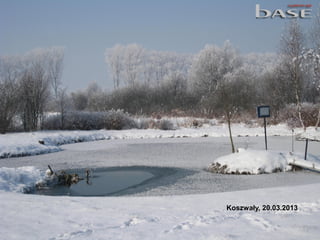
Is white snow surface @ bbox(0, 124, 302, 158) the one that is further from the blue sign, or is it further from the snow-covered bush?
the blue sign

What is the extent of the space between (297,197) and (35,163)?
8726 millimetres

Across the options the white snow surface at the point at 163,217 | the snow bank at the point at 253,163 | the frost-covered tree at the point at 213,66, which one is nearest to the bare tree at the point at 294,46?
the snow bank at the point at 253,163

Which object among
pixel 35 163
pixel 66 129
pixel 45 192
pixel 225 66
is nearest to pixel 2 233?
pixel 45 192

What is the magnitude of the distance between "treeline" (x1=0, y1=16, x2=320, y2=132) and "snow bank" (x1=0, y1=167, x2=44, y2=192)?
250 inches

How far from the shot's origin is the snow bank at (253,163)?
29.5 ft

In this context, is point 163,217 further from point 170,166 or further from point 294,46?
point 294,46

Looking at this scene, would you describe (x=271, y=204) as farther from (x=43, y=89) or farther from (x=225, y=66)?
(x=225, y=66)

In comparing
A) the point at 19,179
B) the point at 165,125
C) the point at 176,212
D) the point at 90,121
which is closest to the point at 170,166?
the point at 19,179

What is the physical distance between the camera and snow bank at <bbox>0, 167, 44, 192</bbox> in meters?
7.50

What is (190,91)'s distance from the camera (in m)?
44.1

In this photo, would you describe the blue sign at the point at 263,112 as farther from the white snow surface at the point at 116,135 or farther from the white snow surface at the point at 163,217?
the white snow surface at the point at 116,135

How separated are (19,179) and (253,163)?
19.4 feet

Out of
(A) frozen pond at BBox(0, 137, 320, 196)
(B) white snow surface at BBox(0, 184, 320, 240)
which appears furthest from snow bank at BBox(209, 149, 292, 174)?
(B) white snow surface at BBox(0, 184, 320, 240)

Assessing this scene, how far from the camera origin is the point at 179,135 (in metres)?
20.4
